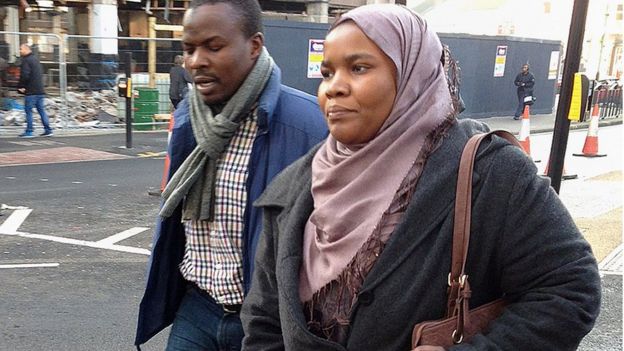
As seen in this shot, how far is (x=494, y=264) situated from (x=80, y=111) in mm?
16132

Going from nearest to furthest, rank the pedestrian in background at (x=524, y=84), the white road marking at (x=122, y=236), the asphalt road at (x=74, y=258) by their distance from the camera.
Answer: the asphalt road at (x=74, y=258), the white road marking at (x=122, y=236), the pedestrian in background at (x=524, y=84)

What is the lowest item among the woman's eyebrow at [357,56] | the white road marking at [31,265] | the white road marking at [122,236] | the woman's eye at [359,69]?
the white road marking at [122,236]

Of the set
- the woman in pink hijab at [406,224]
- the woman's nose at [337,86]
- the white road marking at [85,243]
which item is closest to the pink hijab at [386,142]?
the woman in pink hijab at [406,224]

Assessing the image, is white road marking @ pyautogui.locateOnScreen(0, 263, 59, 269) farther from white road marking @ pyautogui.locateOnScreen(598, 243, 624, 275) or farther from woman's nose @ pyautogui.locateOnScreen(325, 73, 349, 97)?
woman's nose @ pyautogui.locateOnScreen(325, 73, 349, 97)

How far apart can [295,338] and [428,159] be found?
1.73 ft

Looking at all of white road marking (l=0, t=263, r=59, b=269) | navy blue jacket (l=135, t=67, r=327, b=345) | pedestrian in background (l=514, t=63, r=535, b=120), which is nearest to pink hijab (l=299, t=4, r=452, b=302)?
navy blue jacket (l=135, t=67, r=327, b=345)

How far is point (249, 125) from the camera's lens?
2.48m

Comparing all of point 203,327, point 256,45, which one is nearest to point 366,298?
point 203,327

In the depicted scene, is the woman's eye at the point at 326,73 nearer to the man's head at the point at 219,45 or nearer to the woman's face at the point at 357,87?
the woman's face at the point at 357,87

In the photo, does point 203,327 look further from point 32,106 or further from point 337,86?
point 32,106

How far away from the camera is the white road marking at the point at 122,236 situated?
23.5ft

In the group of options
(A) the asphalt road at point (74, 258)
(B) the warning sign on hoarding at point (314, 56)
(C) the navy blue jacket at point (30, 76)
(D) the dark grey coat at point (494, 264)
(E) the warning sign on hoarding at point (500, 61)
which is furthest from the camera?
(E) the warning sign on hoarding at point (500, 61)

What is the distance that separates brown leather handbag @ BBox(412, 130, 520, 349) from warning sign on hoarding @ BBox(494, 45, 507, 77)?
22660mm

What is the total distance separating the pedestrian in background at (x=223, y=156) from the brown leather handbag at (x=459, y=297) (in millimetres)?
963
